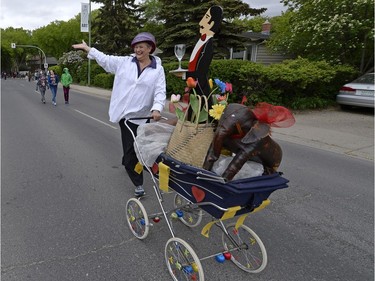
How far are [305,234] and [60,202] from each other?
286 centimetres

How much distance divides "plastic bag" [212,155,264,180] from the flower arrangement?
1.08ft

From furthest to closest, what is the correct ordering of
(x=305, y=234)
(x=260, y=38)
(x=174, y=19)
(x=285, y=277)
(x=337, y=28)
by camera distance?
(x=260, y=38) → (x=174, y=19) → (x=337, y=28) → (x=305, y=234) → (x=285, y=277)

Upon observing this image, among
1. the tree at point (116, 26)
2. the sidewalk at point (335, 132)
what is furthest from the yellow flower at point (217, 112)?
the tree at point (116, 26)

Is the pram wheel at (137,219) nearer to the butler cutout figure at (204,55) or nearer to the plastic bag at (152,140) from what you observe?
the plastic bag at (152,140)

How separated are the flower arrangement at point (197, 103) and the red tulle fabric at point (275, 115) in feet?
0.92

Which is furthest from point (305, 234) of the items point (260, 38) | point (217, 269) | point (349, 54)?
point (260, 38)

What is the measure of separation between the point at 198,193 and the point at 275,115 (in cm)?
75

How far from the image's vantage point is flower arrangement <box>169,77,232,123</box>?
214cm

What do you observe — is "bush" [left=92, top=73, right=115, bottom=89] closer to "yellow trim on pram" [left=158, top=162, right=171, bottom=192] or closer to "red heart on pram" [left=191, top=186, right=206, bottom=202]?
"yellow trim on pram" [left=158, top=162, right=171, bottom=192]

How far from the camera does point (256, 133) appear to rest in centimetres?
199

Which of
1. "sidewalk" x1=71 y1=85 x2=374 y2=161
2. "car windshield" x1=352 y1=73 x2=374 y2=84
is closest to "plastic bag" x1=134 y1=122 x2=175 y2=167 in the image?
"sidewalk" x1=71 y1=85 x2=374 y2=161

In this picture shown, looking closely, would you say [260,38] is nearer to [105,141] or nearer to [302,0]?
[302,0]

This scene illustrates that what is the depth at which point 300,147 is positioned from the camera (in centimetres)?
693

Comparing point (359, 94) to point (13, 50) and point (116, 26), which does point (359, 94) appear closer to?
point (116, 26)
